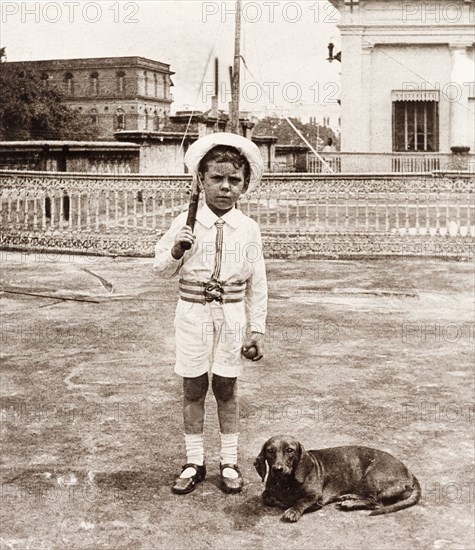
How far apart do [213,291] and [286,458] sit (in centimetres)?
75

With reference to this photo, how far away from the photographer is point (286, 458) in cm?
355

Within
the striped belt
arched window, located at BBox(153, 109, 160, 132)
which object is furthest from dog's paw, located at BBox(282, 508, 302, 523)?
arched window, located at BBox(153, 109, 160, 132)

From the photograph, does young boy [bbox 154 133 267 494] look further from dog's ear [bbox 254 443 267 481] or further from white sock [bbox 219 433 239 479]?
dog's ear [bbox 254 443 267 481]

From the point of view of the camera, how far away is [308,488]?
3637 mm

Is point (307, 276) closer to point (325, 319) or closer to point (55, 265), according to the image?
point (325, 319)

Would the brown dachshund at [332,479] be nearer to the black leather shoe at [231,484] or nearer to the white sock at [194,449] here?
the black leather shoe at [231,484]

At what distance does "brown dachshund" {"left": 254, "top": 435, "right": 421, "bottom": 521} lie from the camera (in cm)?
357

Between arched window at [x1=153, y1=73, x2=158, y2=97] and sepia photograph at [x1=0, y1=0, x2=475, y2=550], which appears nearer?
sepia photograph at [x1=0, y1=0, x2=475, y2=550]

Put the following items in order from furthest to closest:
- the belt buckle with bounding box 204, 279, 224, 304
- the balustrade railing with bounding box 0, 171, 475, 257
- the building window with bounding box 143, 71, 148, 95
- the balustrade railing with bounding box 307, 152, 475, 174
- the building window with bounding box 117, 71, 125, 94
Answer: the building window with bounding box 143, 71, 148, 95 < the building window with bounding box 117, 71, 125, 94 < the balustrade railing with bounding box 307, 152, 475, 174 < the balustrade railing with bounding box 0, 171, 475, 257 < the belt buckle with bounding box 204, 279, 224, 304

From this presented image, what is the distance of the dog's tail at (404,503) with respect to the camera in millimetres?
3605

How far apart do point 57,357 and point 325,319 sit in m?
2.40

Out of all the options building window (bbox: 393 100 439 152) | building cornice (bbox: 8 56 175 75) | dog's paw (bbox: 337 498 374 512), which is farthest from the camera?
building cornice (bbox: 8 56 175 75)

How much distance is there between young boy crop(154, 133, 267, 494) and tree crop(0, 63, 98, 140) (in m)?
38.6

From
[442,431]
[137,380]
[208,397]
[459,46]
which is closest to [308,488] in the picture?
[442,431]
